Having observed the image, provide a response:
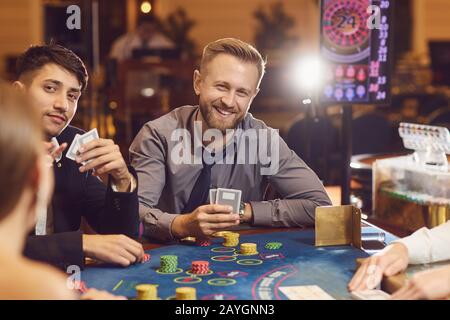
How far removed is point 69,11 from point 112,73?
4134mm

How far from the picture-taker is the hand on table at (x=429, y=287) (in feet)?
5.02

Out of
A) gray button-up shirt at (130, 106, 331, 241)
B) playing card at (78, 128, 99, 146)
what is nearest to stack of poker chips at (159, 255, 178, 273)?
playing card at (78, 128, 99, 146)

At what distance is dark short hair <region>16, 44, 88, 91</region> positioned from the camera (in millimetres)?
2295

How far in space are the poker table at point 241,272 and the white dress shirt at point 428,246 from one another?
168 millimetres

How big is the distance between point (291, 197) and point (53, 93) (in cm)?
103

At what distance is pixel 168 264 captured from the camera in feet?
6.16

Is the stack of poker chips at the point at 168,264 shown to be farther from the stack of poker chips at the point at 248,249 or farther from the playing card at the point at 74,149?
the playing card at the point at 74,149

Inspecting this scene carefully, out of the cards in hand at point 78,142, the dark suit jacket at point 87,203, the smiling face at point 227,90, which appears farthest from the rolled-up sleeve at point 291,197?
the cards in hand at point 78,142

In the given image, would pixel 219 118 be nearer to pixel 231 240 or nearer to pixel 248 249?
pixel 231 240

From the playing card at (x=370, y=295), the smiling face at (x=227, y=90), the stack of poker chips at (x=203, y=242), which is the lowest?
the playing card at (x=370, y=295)

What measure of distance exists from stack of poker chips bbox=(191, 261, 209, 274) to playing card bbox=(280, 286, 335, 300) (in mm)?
251

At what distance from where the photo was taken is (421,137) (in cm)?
333

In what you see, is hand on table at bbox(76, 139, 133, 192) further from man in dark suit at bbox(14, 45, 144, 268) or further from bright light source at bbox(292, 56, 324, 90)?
bright light source at bbox(292, 56, 324, 90)
